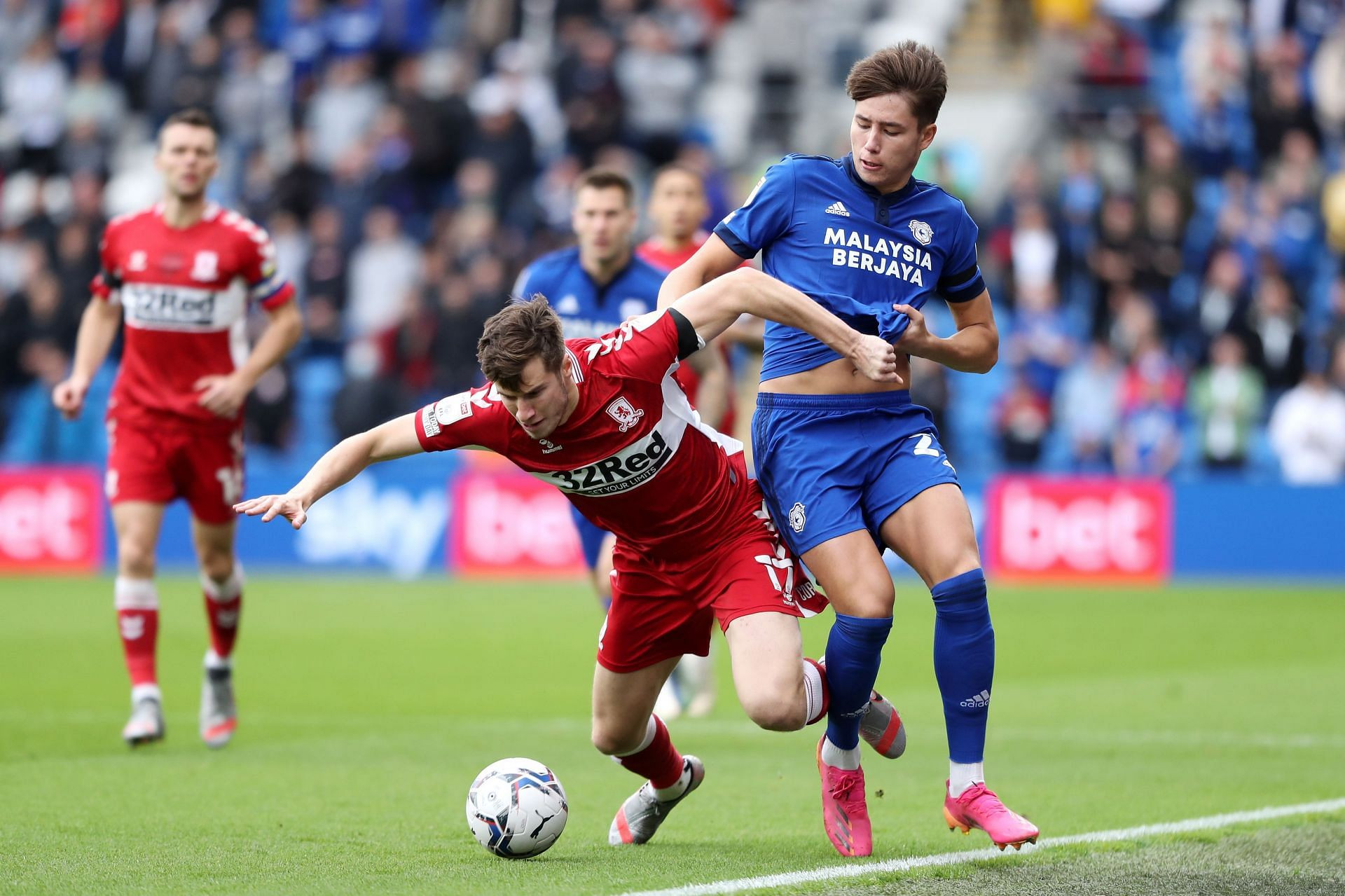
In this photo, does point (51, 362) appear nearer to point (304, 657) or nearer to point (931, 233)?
point (304, 657)

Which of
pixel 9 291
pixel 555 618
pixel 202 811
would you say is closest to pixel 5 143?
pixel 9 291

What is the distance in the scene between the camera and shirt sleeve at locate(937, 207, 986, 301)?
20.7ft

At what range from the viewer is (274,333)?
930 centimetres

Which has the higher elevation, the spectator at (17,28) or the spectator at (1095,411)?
the spectator at (17,28)

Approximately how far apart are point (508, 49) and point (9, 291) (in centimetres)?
652


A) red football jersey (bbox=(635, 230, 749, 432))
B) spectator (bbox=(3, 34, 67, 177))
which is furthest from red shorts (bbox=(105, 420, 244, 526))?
spectator (bbox=(3, 34, 67, 177))

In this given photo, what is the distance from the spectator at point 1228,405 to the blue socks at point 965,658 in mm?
12914

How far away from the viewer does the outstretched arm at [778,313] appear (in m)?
5.65

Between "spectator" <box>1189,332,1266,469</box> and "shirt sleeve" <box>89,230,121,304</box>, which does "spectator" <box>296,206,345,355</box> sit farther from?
"shirt sleeve" <box>89,230,121,304</box>

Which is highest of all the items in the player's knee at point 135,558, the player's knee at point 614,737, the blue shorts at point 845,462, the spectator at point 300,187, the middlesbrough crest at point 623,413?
the spectator at point 300,187

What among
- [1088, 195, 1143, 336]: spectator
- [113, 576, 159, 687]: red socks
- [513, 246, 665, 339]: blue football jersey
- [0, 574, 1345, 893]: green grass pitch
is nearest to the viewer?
[0, 574, 1345, 893]: green grass pitch

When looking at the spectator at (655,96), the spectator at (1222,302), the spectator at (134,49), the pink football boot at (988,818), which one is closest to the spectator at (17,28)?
the spectator at (134,49)

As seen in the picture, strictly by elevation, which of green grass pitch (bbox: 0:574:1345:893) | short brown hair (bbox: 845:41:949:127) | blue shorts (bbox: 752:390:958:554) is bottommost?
green grass pitch (bbox: 0:574:1345:893)

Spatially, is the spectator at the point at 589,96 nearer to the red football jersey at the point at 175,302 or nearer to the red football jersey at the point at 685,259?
the red football jersey at the point at 685,259
